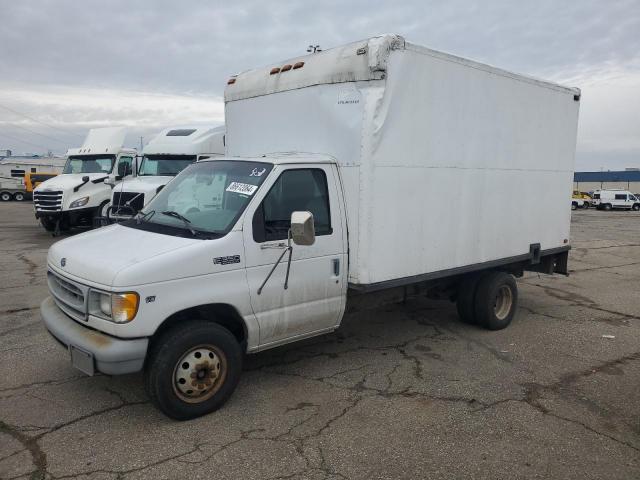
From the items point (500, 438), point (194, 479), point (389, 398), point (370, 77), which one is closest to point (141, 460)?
point (194, 479)

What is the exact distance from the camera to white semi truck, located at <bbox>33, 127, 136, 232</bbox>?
14.9 meters

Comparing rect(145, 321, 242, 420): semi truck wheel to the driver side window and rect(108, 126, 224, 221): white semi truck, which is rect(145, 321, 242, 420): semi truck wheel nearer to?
the driver side window

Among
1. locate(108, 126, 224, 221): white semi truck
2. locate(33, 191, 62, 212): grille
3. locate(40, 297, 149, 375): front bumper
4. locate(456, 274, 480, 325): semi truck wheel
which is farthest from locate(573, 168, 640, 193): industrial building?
locate(40, 297, 149, 375): front bumper

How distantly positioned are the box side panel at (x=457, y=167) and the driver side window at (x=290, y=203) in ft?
1.24

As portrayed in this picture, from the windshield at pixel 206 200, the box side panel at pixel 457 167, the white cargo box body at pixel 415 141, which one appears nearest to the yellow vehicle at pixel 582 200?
the box side panel at pixel 457 167

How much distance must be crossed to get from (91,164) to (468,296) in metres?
13.3

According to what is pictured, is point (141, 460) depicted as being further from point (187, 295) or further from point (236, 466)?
point (187, 295)

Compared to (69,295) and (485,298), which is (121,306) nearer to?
(69,295)

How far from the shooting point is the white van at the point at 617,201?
148ft

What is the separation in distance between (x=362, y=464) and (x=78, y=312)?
95.8 inches

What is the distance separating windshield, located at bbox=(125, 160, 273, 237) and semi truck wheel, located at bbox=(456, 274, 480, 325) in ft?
10.9

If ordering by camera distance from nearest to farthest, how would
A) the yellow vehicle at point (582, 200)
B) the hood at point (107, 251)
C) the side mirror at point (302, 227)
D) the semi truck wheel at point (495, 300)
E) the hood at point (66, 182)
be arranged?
the hood at point (107, 251) < the side mirror at point (302, 227) < the semi truck wheel at point (495, 300) < the hood at point (66, 182) < the yellow vehicle at point (582, 200)

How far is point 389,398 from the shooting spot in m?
4.56

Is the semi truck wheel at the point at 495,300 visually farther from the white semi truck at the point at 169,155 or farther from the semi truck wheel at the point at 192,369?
the white semi truck at the point at 169,155
